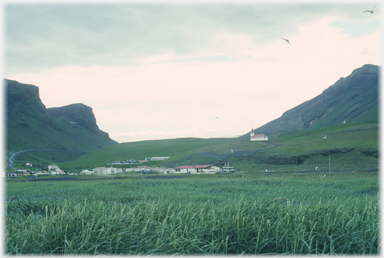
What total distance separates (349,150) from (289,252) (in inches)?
4162

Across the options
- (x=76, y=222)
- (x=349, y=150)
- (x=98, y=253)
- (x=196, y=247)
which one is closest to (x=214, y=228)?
(x=196, y=247)

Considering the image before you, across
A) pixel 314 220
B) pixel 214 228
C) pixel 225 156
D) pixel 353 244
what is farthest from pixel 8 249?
pixel 225 156

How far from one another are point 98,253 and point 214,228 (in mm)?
3583

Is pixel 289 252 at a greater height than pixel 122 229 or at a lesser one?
lesser

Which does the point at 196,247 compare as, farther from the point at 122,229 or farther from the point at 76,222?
the point at 76,222

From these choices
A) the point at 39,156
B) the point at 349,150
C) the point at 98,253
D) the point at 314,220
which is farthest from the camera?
the point at 39,156

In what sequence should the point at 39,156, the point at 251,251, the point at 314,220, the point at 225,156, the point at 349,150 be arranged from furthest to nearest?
the point at 39,156 → the point at 225,156 → the point at 349,150 → the point at 314,220 → the point at 251,251

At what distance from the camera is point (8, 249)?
8320 millimetres

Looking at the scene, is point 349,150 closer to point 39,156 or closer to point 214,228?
point 214,228

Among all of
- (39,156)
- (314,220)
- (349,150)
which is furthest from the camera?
(39,156)

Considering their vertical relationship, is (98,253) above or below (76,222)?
below

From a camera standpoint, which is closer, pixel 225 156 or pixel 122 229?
pixel 122 229

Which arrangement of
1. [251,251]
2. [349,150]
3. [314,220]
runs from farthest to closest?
[349,150] < [314,220] < [251,251]

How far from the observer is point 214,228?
913 centimetres
